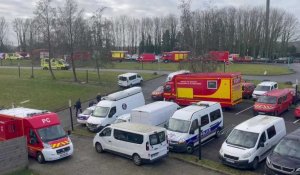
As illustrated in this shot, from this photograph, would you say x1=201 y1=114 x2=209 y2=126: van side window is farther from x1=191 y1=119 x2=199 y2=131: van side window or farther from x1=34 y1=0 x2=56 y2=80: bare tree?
x1=34 y1=0 x2=56 y2=80: bare tree

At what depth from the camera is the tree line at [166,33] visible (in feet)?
154

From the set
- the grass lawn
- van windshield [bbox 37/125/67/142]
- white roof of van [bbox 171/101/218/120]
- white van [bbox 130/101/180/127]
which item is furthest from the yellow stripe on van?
van windshield [bbox 37/125/67/142]

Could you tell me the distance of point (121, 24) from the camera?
132 m

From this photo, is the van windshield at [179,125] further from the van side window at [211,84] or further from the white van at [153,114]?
the van side window at [211,84]

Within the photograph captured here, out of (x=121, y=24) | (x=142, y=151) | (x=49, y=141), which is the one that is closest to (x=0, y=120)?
(x=49, y=141)

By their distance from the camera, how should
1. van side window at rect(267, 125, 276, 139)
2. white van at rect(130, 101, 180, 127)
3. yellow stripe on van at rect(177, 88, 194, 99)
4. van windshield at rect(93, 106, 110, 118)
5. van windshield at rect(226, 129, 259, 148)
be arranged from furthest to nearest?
yellow stripe on van at rect(177, 88, 194, 99), van windshield at rect(93, 106, 110, 118), white van at rect(130, 101, 180, 127), van side window at rect(267, 125, 276, 139), van windshield at rect(226, 129, 259, 148)

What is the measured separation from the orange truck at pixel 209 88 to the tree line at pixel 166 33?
37.2 feet

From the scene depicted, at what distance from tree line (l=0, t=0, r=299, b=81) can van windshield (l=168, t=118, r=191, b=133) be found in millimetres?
22773

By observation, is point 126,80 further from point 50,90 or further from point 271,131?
point 271,131

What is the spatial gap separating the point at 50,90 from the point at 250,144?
94.2 ft

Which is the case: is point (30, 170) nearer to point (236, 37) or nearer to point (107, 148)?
point (107, 148)

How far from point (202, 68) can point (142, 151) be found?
80.8ft

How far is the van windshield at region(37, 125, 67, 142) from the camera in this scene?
18953 millimetres

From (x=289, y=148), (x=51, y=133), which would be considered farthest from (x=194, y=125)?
(x=51, y=133)
